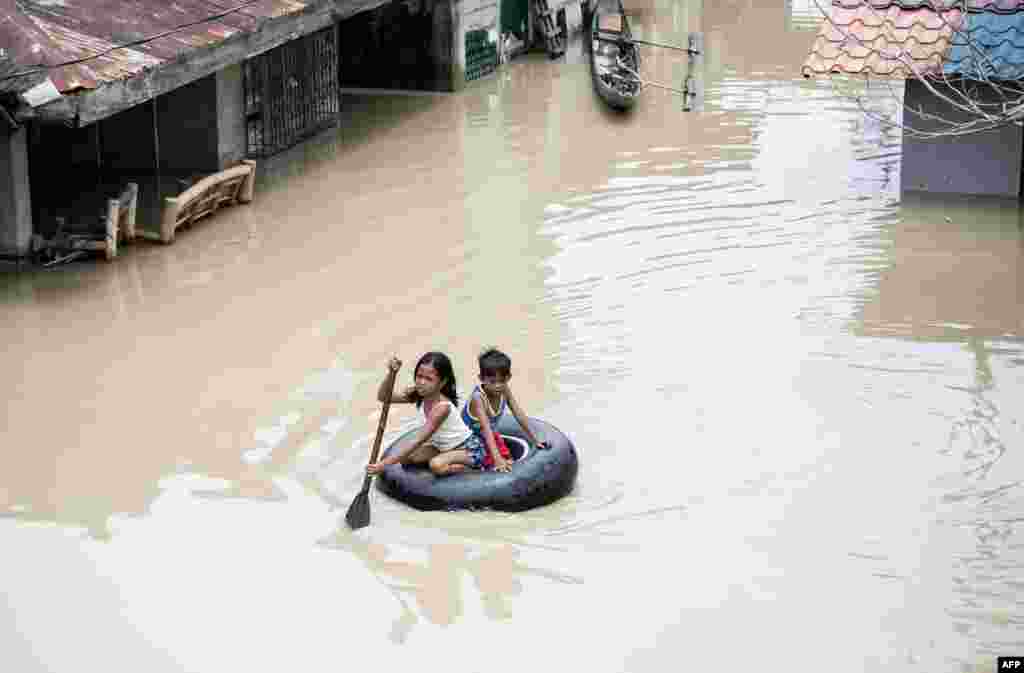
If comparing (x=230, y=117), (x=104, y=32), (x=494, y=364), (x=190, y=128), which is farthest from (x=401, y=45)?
(x=494, y=364)

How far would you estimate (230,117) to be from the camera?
20000 millimetres

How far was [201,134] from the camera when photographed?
19.8 m

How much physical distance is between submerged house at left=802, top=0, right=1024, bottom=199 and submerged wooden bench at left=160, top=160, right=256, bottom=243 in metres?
6.33

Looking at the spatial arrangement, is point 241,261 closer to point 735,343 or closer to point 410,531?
point 735,343

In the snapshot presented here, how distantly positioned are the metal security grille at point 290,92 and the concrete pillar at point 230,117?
17 centimetres

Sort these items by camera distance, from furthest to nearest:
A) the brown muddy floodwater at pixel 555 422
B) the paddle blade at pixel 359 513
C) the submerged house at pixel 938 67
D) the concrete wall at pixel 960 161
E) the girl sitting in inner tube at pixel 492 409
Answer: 1. the concrete wall at pixel 960 161
2. the submerged house at pixel 938 67
3. the girl sitting in inner tube at pixel 492 409
4. the paddle blade at pixel 359 513
5. the brown muddy floodwater at pixel 555 422

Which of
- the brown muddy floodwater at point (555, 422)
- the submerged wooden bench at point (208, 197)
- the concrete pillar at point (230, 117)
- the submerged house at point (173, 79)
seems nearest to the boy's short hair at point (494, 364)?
the brown muddy floodwater at point (555, 422)

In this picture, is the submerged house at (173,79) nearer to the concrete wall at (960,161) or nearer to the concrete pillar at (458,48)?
the concrete pillar at (458,48)

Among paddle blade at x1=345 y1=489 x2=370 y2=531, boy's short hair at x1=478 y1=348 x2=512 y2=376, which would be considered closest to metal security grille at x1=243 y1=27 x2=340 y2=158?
boy's short hair at x1=478 y1=348 x2=512 y2=376

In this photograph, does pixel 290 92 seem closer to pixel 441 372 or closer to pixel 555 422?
pixel 555 422

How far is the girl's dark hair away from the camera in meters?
10.3

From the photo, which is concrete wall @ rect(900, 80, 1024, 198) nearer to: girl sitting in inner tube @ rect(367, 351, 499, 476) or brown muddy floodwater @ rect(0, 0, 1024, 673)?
brown muddy floodwater @ rect(0, 0, 1024, 673)

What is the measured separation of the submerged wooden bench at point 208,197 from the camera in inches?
669

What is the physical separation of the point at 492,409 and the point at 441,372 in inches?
26.3
